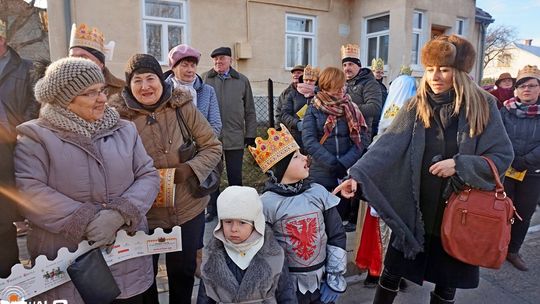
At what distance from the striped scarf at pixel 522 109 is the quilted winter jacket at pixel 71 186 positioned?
3.73 m

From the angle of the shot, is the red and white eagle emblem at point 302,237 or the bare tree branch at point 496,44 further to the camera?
the bare tree branch at point 496,44

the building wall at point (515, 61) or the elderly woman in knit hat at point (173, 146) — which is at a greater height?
the building wall at point (515, 61)

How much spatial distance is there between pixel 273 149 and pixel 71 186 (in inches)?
43.1

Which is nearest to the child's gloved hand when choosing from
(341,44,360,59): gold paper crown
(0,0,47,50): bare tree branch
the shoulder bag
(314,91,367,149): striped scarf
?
the shoulder bag

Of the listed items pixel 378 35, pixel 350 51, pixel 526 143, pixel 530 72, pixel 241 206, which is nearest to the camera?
pixel 241 206

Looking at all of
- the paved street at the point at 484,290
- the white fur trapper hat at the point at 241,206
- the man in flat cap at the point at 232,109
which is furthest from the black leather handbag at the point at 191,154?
the man in flat cap at the point at 232,109

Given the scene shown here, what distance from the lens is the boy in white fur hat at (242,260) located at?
1.92m

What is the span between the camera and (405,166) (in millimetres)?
2457

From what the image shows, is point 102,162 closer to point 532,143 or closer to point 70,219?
point 70,219

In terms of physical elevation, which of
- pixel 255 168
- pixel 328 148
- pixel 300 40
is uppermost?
pixel 300 40

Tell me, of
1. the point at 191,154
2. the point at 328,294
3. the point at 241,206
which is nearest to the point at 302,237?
the point at 328,294

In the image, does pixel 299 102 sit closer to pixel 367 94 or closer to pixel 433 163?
pixel 367 94

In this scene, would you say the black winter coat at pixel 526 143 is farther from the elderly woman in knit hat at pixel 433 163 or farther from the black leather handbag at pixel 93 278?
the black leather handbag at pixel 93 278

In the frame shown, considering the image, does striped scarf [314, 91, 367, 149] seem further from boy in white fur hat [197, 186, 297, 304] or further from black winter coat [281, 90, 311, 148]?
boy in white fur hat [197, 186, 297, 304]
